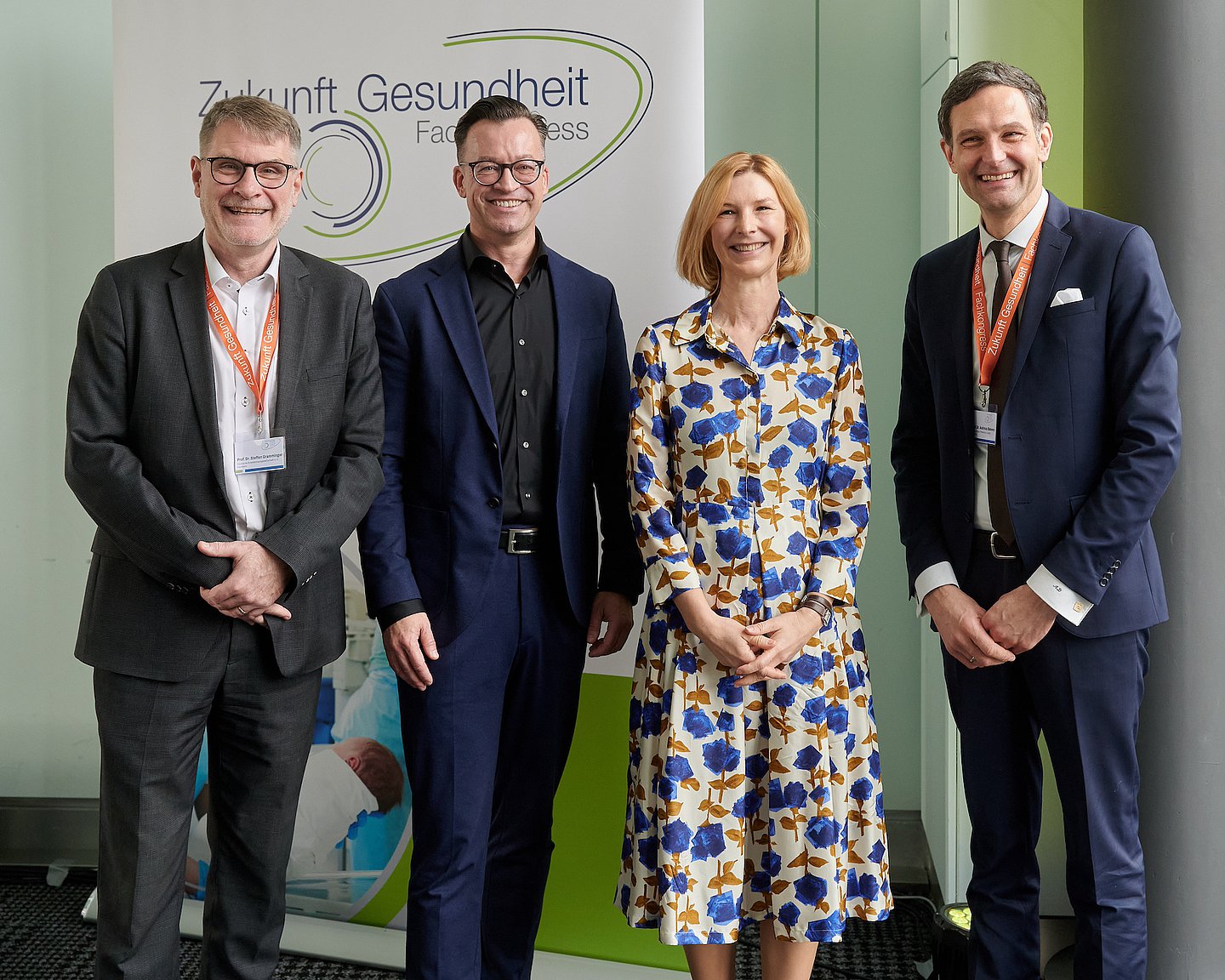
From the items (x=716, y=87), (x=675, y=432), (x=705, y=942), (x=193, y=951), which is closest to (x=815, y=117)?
(x=716, y=87)

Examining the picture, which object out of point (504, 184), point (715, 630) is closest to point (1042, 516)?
point (715, 630)

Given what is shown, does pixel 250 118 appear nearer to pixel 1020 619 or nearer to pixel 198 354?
pixel 198 354

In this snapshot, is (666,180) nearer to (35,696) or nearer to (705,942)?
(705,942)

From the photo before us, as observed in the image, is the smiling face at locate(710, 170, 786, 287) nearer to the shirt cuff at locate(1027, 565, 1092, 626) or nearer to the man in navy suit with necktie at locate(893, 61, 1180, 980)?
the man in navy suit with necktie at locate(893, 61, 1180, 980)

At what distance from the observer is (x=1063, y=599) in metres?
2.04

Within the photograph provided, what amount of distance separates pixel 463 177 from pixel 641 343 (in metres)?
0.53

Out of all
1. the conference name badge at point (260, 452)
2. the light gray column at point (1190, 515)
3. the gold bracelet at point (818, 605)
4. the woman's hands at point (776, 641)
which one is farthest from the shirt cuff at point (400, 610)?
the light gray column at point (1190, 515)

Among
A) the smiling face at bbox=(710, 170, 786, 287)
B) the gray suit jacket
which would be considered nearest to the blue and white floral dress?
the smiling face at bbox=(710, 170, 786, 287)

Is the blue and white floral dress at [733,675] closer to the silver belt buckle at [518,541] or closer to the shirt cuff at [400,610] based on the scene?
the silver belt buckle at [518,541]

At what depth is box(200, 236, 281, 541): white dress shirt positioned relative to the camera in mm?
2135

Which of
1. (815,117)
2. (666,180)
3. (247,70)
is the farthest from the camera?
(815,117)

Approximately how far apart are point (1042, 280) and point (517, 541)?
1.16 meters

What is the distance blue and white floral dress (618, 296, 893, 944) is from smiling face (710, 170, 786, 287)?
0.13 m

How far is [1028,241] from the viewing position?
218 cm
